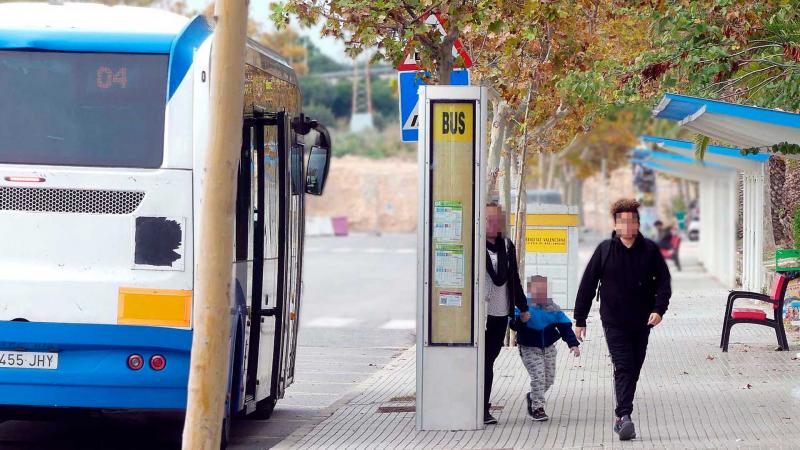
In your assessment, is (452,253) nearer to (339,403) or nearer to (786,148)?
(339,403)

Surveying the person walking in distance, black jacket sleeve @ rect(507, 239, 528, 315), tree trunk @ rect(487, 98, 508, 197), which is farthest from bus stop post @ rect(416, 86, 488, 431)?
tree trunk @ rect(487, 98, 508, 197)

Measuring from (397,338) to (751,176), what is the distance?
257 inches

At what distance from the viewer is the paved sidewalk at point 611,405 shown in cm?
939

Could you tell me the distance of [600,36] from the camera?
17109 millimetres

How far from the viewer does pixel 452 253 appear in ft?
32.1

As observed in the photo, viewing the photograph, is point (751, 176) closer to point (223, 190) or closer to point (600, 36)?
point (600, 36)

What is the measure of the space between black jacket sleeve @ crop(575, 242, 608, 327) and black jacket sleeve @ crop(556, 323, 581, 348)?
0.66m

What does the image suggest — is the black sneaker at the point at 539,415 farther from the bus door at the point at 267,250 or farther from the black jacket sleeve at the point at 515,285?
the bus door at the point at 267,250

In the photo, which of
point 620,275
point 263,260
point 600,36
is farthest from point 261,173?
point 600,36

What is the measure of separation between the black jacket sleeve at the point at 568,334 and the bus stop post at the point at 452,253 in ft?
2.46

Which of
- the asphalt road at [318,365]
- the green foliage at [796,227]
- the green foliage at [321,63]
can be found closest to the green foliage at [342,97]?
the green foliage at [321,63]

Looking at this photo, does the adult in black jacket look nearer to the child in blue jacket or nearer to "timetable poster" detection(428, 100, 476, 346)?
the child in blue jacket

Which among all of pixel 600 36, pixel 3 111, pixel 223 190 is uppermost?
pixel 600 36

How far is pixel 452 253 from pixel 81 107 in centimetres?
277
